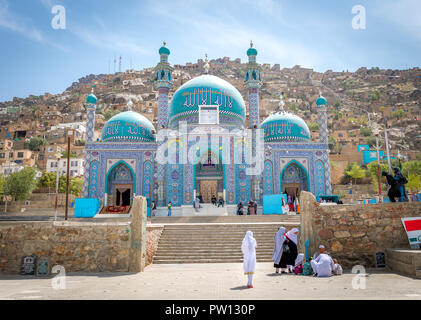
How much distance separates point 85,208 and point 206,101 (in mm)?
11534

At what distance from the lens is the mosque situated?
22.8 metres

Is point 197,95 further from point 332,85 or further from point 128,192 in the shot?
point 332,85

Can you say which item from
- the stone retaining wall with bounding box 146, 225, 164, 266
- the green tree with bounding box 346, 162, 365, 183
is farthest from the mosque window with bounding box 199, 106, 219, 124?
the green tree with bounding box 346, 162, 365, 183

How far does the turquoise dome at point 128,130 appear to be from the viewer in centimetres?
2644

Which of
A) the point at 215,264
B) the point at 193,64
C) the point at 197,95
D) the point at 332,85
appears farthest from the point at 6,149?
the point at 332,85

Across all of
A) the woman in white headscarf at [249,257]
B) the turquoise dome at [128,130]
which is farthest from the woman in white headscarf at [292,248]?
the turquoise dome at [128,130]

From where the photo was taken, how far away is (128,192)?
2484 cm

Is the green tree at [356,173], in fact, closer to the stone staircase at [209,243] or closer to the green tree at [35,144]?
the stone staircase at [209,243]

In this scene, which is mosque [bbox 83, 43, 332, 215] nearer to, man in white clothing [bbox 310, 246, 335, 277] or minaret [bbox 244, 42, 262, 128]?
minaret [bbox 244, 42, 262, 128]

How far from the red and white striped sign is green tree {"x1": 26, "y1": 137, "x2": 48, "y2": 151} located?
60.1 m

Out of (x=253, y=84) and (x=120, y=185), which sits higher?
(x=253, y=84)

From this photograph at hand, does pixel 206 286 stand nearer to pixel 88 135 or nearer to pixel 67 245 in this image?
pixel 67 245

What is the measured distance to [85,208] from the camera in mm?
21062

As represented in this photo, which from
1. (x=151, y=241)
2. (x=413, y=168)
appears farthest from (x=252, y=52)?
(x=413, y=168)
